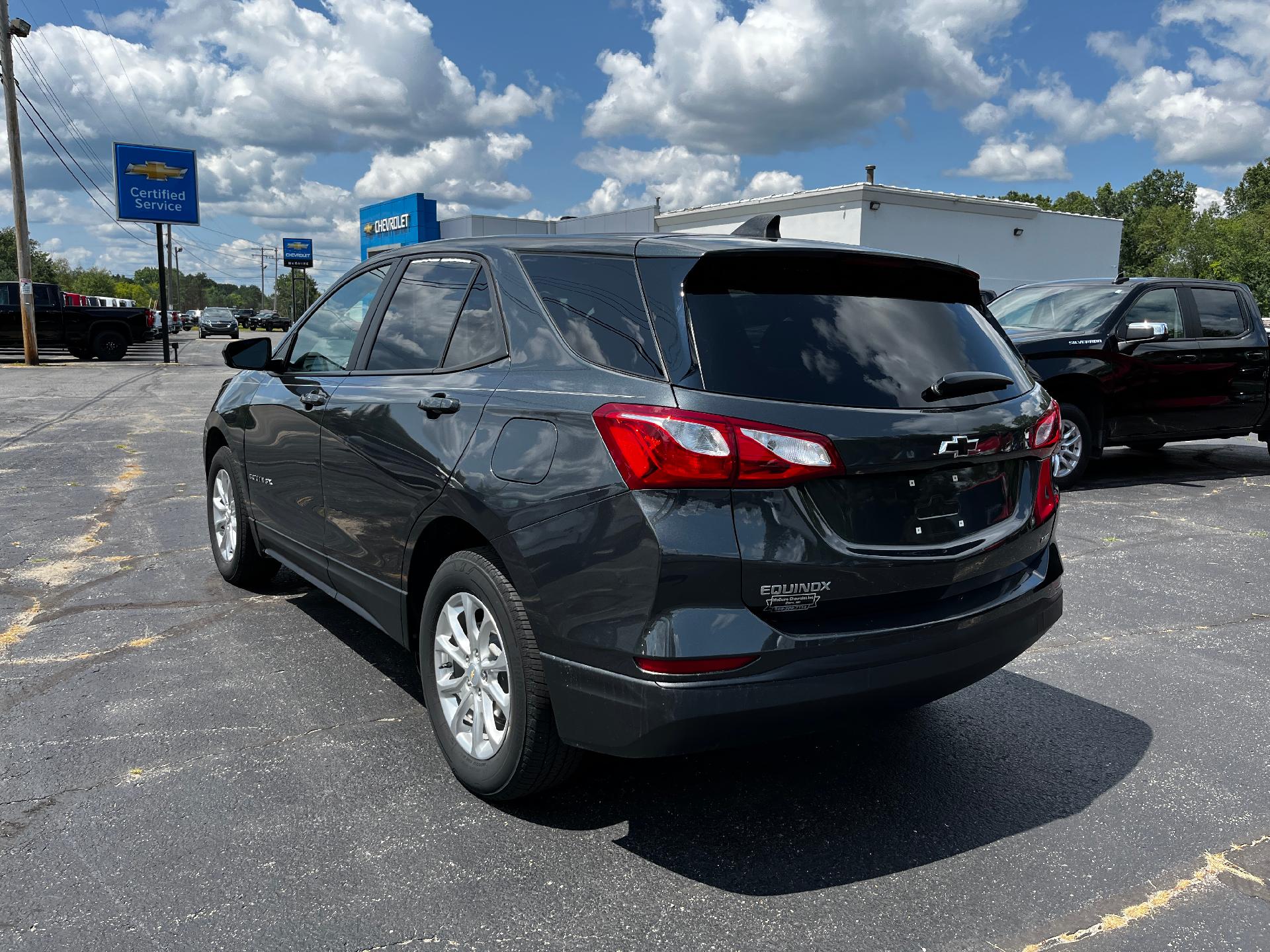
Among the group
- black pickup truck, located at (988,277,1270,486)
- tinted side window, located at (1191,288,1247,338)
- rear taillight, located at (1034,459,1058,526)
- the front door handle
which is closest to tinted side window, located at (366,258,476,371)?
the front door handle

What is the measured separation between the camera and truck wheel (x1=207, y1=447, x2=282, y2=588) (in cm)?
524

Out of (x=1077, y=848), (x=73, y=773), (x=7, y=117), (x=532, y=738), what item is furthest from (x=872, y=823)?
(x=7, y=117)

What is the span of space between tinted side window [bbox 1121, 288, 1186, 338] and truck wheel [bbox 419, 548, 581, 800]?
27.0ft

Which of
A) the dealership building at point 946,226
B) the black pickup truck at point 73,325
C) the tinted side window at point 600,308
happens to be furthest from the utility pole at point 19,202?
the tinted side window at point 600,308

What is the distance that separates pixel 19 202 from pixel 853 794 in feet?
98.0

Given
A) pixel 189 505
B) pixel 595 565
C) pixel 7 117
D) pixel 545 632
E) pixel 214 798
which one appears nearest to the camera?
pixel 595 565

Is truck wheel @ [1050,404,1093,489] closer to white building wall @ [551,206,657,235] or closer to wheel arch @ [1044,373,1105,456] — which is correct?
wheel arch @ [1044,373,1105,456]

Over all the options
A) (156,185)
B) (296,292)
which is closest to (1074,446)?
(156,185)

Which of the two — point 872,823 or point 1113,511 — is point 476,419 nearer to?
point 872,823

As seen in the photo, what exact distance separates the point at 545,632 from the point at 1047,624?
1.70 metres

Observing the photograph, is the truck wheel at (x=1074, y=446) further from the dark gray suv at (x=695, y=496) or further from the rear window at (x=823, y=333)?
the rear window at (x=823, y=333)

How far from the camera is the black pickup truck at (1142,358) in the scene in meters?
8.91

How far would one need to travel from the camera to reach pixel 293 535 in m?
4.50

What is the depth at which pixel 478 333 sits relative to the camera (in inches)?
134
